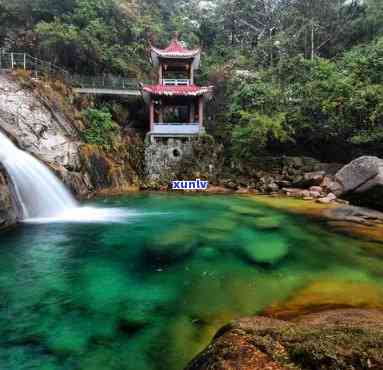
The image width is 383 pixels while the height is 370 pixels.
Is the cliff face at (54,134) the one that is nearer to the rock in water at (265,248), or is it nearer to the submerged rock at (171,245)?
the submerged rock at (171,245)

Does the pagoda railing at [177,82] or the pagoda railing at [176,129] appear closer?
the pagoda railing at [176,129]

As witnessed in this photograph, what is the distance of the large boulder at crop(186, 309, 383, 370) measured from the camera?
262 cm

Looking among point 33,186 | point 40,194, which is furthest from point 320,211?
point 33,186

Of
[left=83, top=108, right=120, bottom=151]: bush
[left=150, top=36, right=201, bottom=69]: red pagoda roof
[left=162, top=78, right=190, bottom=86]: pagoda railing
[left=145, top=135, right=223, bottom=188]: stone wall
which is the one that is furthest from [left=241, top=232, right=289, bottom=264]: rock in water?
[left=150, top=36, right=201, bottom=69]: red pagoda roof

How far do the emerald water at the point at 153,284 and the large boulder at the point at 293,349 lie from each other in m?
0.95

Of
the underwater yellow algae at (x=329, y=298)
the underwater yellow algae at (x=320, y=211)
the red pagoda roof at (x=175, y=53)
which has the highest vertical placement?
the red pagoda roof at (x=175, y=53)

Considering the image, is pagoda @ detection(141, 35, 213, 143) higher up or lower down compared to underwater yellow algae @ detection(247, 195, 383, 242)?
higher up

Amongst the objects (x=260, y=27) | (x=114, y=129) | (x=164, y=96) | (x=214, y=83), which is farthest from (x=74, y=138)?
(x=260, y=27)

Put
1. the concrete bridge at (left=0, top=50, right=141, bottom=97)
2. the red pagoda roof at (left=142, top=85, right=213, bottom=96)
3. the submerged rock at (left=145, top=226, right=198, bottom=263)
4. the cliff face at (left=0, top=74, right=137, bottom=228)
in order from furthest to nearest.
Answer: the concrete bridge at (left=0, top=50, right=141, bottom=97) < the red pagoda roof at (left=142, top=85, right=213, bottom=96) < the cliff face at (left=0, top=74, right=137, bottom=228) < the submerged rock at (left=145, top=226, right=198, bottom=263)

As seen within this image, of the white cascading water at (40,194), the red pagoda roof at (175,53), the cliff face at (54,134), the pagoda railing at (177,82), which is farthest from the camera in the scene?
the pagoda railing at (177,82)

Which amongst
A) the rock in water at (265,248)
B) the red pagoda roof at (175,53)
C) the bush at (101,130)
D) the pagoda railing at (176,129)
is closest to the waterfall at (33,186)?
the bush at (101,130)

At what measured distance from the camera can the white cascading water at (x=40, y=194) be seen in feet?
36.8

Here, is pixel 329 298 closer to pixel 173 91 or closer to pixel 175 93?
pixel 175 93

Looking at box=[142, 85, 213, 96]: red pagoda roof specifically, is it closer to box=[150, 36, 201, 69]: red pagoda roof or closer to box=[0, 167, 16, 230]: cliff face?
box=[150, 36, 201, 69]: red pagoda roof
